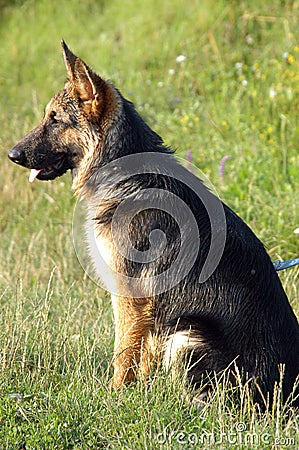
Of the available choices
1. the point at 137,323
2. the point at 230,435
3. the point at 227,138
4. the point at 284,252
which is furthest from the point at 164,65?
the point at 230,435

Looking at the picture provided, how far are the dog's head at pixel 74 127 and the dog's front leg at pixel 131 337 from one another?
37.2 inches

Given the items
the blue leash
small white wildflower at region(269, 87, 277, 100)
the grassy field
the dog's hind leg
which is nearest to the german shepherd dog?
the dog's hind leg

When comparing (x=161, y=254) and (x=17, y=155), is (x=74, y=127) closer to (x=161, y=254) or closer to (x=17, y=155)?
(x=17, y=155)

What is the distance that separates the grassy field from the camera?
3.38m

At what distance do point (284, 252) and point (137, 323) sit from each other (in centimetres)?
253

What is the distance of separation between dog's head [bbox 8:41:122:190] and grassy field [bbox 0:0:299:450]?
0.74 metres

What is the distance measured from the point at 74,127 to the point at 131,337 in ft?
4.35

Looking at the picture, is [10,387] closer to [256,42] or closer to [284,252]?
[284,252]

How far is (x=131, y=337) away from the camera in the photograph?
12.7 ft

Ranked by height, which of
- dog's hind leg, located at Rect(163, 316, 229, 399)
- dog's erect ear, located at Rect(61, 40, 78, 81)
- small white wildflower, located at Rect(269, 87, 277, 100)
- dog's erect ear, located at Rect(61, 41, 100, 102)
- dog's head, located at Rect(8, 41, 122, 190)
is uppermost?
small white wildflower, located at Rect(269, 87, 277, 100)

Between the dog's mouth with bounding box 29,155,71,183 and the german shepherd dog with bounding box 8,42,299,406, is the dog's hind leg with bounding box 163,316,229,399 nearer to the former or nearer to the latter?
the german shepherd dog with bounding box 8,42,299,406

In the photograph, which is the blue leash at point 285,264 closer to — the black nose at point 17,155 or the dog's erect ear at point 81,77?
the dog's erect ear at point 81,77

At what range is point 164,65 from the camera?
1034 centimetres

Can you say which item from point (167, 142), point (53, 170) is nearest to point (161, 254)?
point (53, 170)
